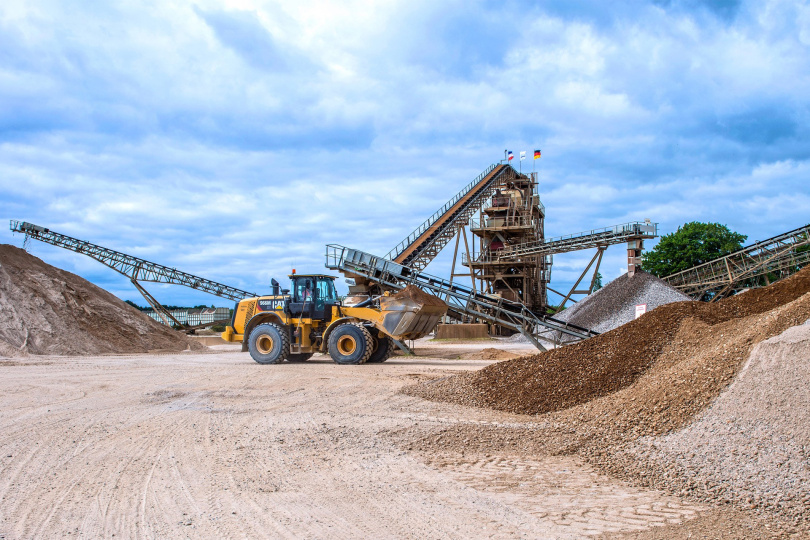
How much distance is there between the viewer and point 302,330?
623 inches

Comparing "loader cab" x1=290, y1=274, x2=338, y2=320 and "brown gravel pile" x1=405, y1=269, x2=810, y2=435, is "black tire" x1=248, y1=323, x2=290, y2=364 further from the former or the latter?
"brown gravel pile" x1=405, y1=269, x2=810, y2=435

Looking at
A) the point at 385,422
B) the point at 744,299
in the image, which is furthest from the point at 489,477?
the point at 744,299

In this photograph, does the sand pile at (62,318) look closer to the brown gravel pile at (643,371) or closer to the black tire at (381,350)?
the black tire at (381,350)

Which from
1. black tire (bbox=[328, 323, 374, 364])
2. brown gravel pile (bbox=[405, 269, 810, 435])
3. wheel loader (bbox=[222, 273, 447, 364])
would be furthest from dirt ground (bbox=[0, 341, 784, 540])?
wheel loader (bbox=[222, 273, 447, 364])

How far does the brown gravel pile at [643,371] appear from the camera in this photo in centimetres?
622

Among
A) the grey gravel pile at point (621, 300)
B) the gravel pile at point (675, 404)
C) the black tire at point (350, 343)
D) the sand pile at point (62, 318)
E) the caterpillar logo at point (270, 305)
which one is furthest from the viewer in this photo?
the grey gravel pile at point (621, 300)

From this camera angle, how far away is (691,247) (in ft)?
140

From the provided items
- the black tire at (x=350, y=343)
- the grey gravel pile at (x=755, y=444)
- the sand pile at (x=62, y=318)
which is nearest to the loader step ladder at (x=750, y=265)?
the black tire at (x=350, y=343)

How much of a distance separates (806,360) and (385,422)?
15.3 ft

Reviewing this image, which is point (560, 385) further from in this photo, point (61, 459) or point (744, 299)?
point (61, 459)

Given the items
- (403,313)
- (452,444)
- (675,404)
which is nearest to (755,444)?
(675,404)

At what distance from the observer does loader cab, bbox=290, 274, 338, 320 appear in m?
15.9

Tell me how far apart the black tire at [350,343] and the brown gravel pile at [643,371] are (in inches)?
210

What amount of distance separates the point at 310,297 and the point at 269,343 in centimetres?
180
